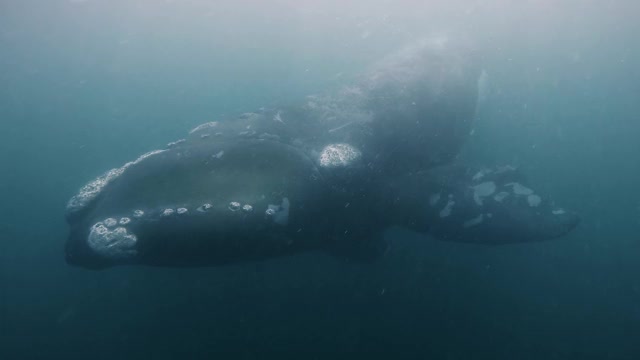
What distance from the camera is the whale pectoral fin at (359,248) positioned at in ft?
30.0

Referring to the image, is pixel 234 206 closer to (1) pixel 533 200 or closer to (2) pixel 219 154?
(2) pixel 219 154

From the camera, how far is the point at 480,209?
30.2ft

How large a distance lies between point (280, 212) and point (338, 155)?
1.78 metres

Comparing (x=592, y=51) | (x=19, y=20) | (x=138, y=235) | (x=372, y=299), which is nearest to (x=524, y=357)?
(x=372, y=299)

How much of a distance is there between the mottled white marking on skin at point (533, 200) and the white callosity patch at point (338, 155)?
12.1ft

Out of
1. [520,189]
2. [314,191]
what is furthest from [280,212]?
[520,189]

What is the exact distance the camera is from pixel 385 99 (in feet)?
34.5

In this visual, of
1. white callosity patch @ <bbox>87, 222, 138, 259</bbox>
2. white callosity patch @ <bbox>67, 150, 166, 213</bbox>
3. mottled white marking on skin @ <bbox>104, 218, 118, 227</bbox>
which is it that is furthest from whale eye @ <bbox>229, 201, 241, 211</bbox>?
white callosity patch @ <bbox>67, 150, 166, 213</bbox>

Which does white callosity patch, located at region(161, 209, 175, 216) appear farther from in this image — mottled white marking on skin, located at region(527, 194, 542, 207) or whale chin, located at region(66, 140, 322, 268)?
mottled white marking on skin, located at region(527, 194, 542, 207)

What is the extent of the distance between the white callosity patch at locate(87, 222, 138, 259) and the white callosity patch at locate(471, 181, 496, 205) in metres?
6.79

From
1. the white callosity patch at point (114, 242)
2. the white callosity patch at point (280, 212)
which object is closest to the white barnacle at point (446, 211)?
the white callosity patch at point (280, 212)

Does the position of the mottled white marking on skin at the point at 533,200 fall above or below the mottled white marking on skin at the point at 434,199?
below

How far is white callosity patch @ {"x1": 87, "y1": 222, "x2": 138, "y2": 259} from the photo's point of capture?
25.2 ft

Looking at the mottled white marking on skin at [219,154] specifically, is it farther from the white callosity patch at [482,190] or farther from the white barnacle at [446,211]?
the white callosity patch at [482,190]
